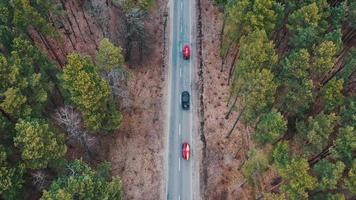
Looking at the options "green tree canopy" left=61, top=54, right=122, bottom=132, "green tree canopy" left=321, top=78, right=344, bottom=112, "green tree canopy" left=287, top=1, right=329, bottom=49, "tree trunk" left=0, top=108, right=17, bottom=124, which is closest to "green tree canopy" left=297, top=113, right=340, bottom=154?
"green tree canopy" left=321, top=78, right=344, bottom=112

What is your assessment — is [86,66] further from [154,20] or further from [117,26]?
[154,20]

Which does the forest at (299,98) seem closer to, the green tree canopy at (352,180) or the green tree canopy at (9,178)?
the green tree canopy at (352,180)

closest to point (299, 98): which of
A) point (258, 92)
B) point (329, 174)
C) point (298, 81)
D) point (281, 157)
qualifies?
point (298, 81)

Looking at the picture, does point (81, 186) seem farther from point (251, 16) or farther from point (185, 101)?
point (251, 16)

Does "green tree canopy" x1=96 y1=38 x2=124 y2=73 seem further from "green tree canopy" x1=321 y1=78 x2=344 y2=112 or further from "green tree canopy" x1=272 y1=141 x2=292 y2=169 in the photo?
"green tree canopy" x1=321 y1=78 x2=344 y2=112

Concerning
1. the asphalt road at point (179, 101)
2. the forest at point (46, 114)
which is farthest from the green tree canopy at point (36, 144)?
the asphalt road at point (179, 101)

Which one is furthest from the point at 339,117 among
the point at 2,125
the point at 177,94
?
the point at 2,125

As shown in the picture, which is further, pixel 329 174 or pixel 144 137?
pixel 144 137
